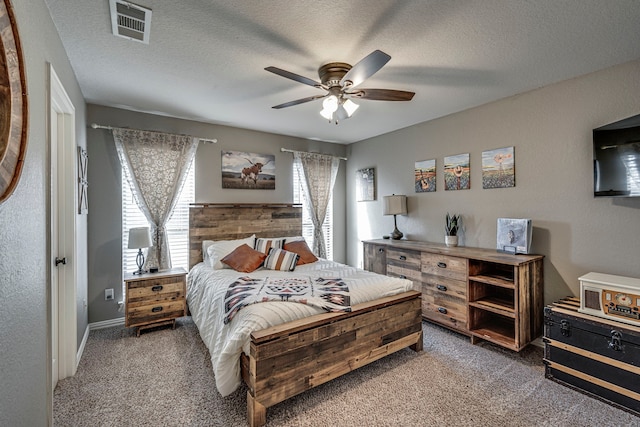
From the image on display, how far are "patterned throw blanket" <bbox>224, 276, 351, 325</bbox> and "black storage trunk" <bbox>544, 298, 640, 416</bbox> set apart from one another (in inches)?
68.0

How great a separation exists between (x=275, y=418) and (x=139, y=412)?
949mm

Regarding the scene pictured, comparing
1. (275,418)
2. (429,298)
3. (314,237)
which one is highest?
(314,237)

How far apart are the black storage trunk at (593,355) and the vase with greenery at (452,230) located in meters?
1.21

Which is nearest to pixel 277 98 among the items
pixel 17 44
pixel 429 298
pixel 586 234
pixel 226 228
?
pixel 226 228

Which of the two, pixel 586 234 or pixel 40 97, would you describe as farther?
pixel 586 234

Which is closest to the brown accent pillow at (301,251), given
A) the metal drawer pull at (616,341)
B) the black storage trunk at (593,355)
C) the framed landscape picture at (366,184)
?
the framed landscape picture at (366,184)

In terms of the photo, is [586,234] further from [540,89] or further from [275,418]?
[275,418]

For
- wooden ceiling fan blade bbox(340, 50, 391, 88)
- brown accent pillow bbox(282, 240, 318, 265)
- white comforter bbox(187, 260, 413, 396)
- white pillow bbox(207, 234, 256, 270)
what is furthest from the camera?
brown accent pillow bbox(282, 240, 318, 265)

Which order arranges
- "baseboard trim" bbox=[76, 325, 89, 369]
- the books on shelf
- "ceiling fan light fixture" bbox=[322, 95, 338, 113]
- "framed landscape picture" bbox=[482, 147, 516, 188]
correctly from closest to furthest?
"ceiling fan light fixture" bbox=[322, 95, 338, 113], "baseboard trim" bbox=[76, 325, 89, 369], the books on shelf, "framed landscape picture" bbox=[482, 147, 516, 188]

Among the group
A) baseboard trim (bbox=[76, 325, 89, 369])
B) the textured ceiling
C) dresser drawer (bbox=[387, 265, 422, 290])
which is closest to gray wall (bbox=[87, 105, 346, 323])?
baseboard trim (bbox=[76, 325, 89, 369])

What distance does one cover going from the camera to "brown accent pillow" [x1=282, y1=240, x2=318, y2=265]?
3.75 meters

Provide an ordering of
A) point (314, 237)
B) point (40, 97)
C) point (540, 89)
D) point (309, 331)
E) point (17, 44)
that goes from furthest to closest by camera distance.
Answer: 1. point (314, 237)
2. point (540, 89)
3. point (309, 331)
4. point (40, 97)
5. point (17, 44)

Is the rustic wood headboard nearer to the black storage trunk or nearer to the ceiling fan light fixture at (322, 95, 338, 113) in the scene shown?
the ceiling fan light fixture at (322, 95, 338, 113)

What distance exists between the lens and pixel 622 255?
2.39m
